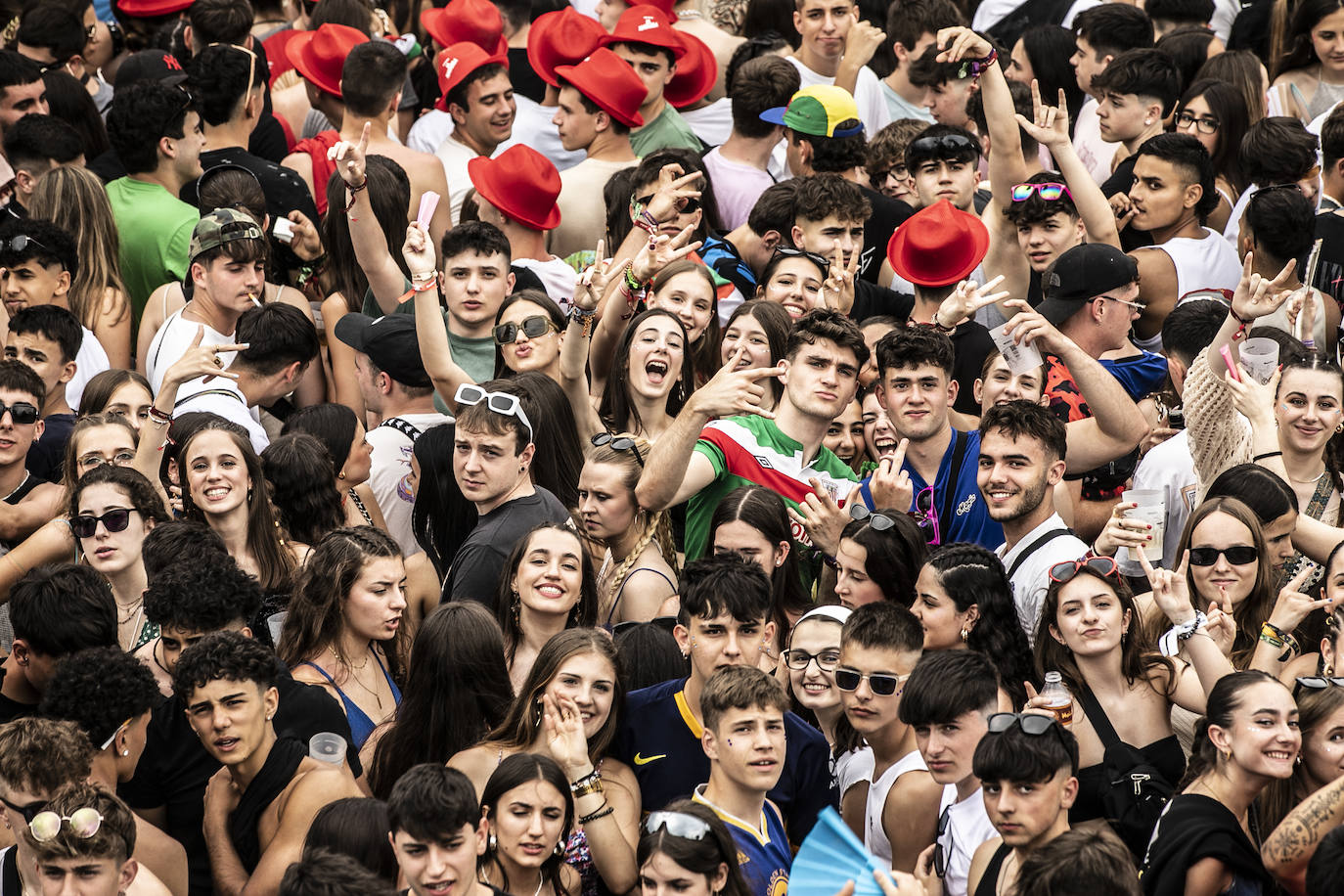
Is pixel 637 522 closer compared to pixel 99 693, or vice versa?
pixel 99 693

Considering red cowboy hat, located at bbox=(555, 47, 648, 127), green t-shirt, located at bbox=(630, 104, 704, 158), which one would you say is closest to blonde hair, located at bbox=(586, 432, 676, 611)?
red cowboy hat, located at bbox=(555, 47, 648, 127)

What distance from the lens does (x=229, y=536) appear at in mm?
6770

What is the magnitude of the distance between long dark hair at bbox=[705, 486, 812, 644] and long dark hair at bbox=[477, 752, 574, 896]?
1.40 metres

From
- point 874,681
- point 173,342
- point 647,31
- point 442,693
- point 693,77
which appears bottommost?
point 693,77

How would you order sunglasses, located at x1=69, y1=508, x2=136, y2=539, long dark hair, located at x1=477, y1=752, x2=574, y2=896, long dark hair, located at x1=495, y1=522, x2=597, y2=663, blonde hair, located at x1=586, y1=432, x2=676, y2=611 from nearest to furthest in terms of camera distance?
1. long dark hair, located at x1=477, y1=752, x2=574, y2=896
2. long dark hair, located at x1=495, y1=522, x2=597, y2=663
3. sunglasses, located at x1=69, y1=508, x2=136, y2=539
4. blonde hair, located at x1=586, y1=432, x2=676, y2=611

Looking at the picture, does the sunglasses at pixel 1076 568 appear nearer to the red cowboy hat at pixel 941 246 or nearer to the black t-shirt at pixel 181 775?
the red cowboy hat at pixel 941 246

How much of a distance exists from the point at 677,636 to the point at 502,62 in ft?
15.6

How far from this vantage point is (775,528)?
6629 mm

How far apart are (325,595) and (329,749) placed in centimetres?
90

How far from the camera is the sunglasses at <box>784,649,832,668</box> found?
6133 millimetres

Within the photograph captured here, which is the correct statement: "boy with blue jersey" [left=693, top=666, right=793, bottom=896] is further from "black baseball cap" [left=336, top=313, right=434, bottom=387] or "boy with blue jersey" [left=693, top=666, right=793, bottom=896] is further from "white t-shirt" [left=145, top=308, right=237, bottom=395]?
"white t-shirt" [left=145, top=308, right=237, bottom=395]

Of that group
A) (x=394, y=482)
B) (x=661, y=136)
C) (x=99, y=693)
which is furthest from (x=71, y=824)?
(x=661, y=136)

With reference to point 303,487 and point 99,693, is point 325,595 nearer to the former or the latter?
point 303,487

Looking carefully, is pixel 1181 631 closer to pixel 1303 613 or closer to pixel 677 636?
pixel 1303 613
